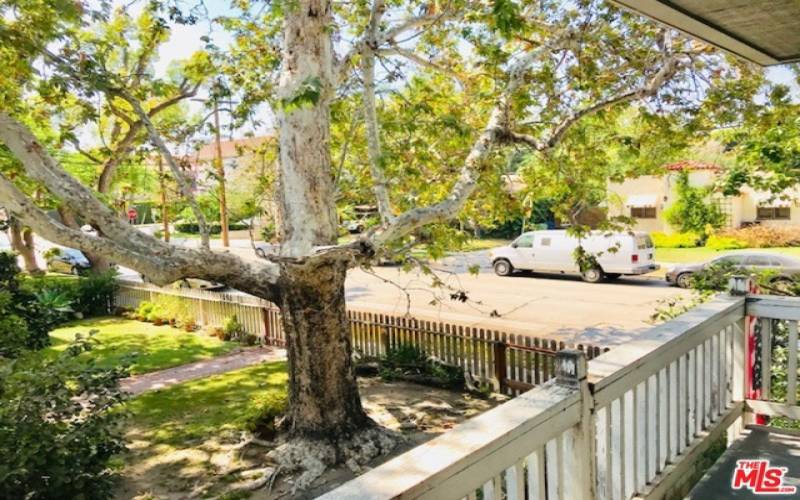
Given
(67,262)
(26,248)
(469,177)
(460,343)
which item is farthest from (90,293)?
(469,177)

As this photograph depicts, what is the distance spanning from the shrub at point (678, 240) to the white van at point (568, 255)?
8264mm

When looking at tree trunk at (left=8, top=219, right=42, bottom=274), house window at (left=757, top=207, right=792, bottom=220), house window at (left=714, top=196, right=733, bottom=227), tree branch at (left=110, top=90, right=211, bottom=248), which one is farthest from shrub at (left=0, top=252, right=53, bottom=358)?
house window at (left=757, top=207, right=792, bottom=220)

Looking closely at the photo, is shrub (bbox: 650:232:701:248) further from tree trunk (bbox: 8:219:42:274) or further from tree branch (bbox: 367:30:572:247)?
tree trunk (bbox: 8:219:42:274)

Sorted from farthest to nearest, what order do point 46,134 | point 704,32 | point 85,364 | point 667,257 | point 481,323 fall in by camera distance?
point 667,257, point 46,134, point 481,323, point 85,364, point 704,32

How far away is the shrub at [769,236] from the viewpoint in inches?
962

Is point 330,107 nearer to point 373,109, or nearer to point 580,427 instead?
point 373,109

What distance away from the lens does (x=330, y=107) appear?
285 inches

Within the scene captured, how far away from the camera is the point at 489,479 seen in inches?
65.6

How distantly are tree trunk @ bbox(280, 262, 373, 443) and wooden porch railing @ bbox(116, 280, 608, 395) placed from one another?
2.90 meters

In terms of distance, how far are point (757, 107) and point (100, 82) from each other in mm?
8563

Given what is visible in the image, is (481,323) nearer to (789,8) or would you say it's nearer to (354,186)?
(354,186)

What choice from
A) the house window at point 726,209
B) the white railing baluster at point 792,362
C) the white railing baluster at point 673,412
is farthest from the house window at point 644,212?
the white railing baluster at point 673,412

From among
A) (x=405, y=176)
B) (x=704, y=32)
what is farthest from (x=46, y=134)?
(x=704, y=32)

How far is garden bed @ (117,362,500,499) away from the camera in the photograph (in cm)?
638
